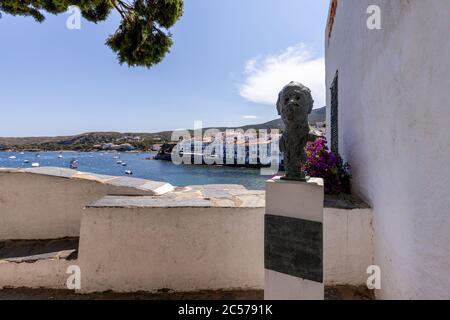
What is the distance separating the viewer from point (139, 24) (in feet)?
18.1

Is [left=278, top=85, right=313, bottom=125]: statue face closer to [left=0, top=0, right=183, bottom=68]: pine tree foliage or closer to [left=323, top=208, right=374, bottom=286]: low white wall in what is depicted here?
[left=323, top=208, right=374, bottom=286]: low white wall

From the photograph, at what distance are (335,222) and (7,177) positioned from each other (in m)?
4.91

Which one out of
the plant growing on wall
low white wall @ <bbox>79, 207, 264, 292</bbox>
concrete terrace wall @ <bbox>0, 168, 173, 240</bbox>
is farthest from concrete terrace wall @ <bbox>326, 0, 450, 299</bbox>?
concrete terrace wall @ <bbox>0, 168, 173, 240</bbox>

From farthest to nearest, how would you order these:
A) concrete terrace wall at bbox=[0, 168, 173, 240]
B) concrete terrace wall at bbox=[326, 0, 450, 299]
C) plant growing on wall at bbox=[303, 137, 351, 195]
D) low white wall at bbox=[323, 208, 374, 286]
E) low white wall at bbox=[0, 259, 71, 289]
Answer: concrete terrace wall at bbox=[0, 168, 173, 240], plant growing on wall at bbox=[303, 137, 351, 195], low white wall at bbox=[0, 259, 71, 289], low white wall at bbox=[323, 208, 374, 286], concrete terrace wall at bbox=[326, 0, 450, 299]

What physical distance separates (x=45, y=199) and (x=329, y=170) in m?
4.51

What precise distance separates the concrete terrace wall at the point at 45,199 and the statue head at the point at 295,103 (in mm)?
2497

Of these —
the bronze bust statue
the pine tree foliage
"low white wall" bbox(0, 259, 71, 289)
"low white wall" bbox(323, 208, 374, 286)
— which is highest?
the pine tree foliage

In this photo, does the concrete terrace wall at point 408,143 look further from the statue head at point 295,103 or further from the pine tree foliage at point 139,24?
the pine tree foliage at point 139,24

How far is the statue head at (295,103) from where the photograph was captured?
6.96ft

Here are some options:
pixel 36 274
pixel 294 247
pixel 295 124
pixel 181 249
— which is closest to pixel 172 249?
pixel 181 249

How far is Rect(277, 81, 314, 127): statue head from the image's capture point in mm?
2121

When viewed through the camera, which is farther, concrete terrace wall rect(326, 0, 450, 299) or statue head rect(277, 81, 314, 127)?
statue head rect(277, 81, 314, 127)

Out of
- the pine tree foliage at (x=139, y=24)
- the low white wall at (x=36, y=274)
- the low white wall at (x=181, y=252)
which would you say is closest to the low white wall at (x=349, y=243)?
the low white wall at (x=181, y=252)

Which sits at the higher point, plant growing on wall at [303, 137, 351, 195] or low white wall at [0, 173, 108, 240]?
plant growing on wall at [303, 137, 351, 195]
